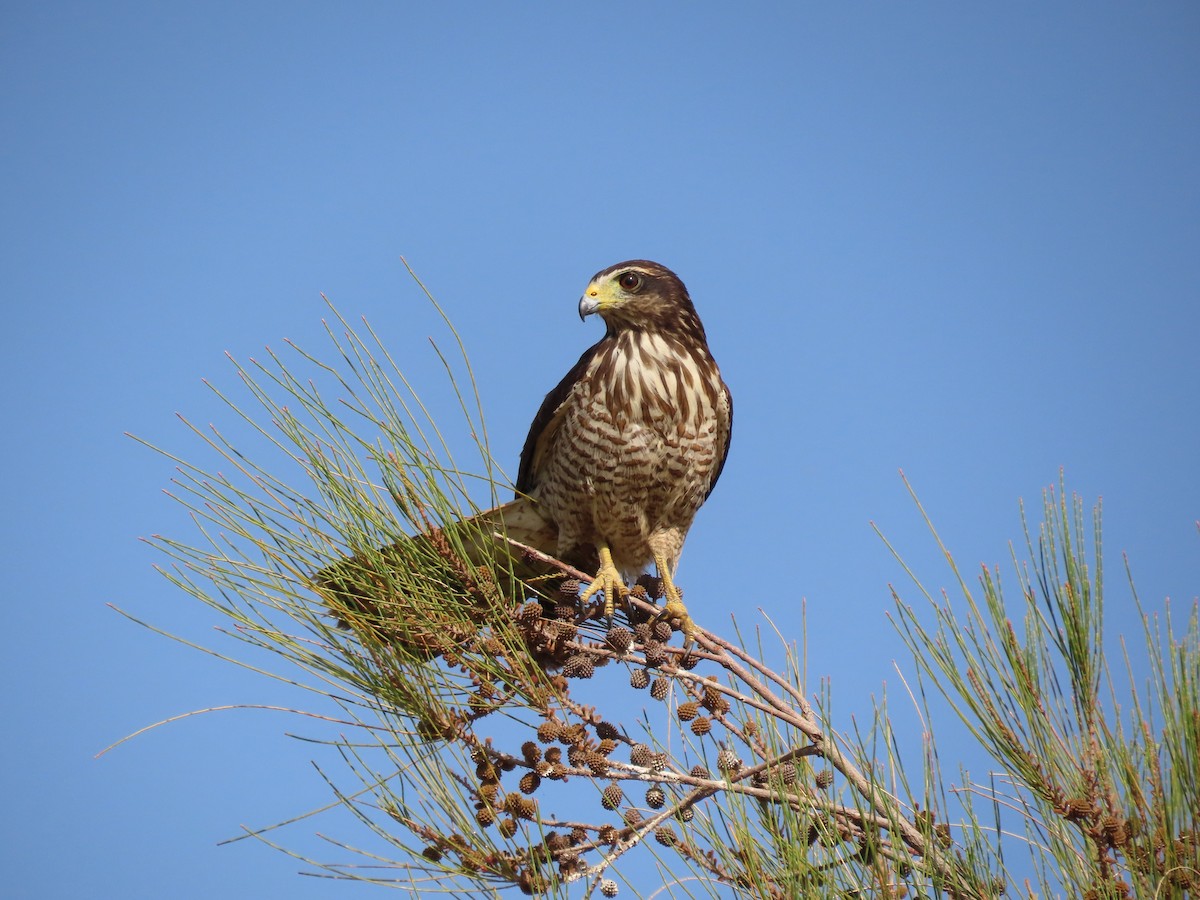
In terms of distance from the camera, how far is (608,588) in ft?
11.9

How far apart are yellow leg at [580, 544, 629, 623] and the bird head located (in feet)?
3.38

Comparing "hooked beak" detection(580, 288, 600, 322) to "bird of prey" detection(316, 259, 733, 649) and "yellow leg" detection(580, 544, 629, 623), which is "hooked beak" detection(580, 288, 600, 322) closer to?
"bird of prey" detection(316, 259, 733, 649)

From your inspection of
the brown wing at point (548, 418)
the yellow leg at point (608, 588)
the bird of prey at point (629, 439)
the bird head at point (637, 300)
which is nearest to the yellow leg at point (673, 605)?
the bird of prey at point (629, 439)

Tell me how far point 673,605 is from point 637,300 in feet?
4.55

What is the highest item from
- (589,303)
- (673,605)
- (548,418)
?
(589,303)

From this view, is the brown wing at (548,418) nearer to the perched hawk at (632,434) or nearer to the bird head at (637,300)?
A: the perched hawk at (632,434)

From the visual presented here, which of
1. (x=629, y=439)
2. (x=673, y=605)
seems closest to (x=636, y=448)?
(x=629, y=439)

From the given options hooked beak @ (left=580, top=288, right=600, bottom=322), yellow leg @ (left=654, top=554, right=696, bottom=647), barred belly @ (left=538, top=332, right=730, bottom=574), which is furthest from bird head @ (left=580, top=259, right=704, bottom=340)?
yellow leg @ (left=654, top=554, right=696, bottom=647)

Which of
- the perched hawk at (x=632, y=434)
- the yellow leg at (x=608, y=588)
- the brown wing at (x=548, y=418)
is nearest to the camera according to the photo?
the yellow leg at (x=608, y=588)

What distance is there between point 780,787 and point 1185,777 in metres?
0.87

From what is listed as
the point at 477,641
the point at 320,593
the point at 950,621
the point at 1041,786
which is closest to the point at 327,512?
the point at 320,593

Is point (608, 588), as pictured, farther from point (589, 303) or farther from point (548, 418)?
point (589, 303)

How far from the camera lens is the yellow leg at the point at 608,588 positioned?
11.6 ft

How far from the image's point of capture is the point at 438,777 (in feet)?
8.13
